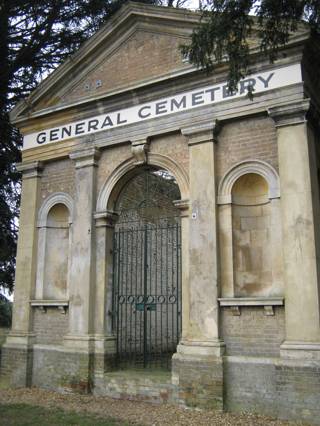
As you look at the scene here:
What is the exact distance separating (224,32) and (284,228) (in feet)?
11.2

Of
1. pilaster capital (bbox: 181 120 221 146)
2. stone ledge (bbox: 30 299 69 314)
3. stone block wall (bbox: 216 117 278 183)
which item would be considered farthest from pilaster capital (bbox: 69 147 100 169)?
stone ledge (bbox: 30 299 69 314)

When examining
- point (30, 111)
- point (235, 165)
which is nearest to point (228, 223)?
point (235, 165)

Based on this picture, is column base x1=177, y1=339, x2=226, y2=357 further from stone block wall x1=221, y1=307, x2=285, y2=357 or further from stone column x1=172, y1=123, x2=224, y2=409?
stone block wall x1=221, y1=307, x2=285, y2=357

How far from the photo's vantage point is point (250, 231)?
9164 millimetres

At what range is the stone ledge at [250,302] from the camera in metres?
8.23

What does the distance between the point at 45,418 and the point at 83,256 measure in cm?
352

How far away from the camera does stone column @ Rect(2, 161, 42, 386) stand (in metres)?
11.1

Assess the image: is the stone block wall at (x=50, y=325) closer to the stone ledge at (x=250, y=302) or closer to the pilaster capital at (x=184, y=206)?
the pilaster capital at (x=184, y=206)

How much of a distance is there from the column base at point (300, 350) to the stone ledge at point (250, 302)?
2.07 feet

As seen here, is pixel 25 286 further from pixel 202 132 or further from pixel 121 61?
pixel 121 61

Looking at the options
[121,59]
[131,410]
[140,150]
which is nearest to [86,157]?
[140,150]

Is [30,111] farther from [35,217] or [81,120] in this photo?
[35,217]

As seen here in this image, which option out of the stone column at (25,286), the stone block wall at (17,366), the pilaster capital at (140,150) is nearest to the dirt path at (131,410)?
the stone block wall at (17,366)

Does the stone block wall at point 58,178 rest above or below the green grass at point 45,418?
above
